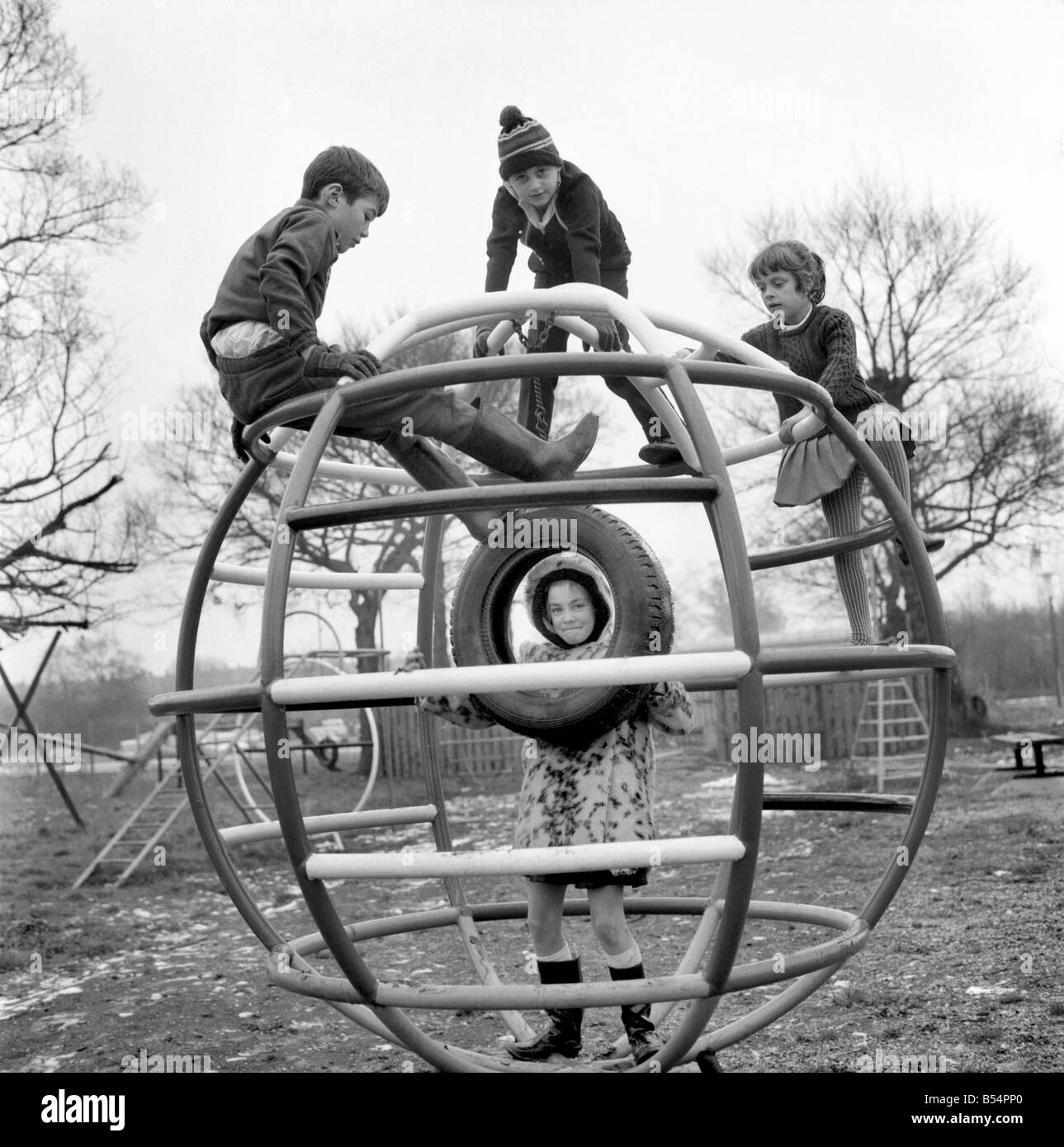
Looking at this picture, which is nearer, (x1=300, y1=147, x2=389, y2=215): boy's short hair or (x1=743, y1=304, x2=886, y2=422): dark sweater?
(x1=300, y1=147, x2=389, y2=215): boy's short hair

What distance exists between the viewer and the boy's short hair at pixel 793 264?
3016mm

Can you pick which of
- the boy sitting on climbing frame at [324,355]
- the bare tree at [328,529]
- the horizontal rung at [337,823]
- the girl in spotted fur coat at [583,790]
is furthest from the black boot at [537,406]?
the bare tree at [328,529]

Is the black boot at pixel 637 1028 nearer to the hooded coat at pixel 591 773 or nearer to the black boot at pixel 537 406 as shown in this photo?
the hooded coat at pixel 591 773

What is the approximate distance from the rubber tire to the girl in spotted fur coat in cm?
5

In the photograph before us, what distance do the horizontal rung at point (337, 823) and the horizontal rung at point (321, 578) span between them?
1.80 feet

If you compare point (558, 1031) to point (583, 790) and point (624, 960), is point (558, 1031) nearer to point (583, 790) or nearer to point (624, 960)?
point (624, 960)

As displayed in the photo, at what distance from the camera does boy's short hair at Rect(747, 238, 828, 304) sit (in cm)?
302

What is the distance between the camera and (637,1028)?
103 inches

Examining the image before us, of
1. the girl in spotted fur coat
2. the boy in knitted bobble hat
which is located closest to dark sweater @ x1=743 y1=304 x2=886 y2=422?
the boy in knitted bobble hat

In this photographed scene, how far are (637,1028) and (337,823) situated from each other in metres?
0.90

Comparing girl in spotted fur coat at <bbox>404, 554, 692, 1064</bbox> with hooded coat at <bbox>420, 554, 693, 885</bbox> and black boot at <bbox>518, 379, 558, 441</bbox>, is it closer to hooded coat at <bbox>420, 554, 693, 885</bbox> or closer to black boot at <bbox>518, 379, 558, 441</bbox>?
hooded coat at <bbox>420, 554, 693, 885</bbox>

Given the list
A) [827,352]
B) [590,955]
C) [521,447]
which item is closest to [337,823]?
[521,447]
